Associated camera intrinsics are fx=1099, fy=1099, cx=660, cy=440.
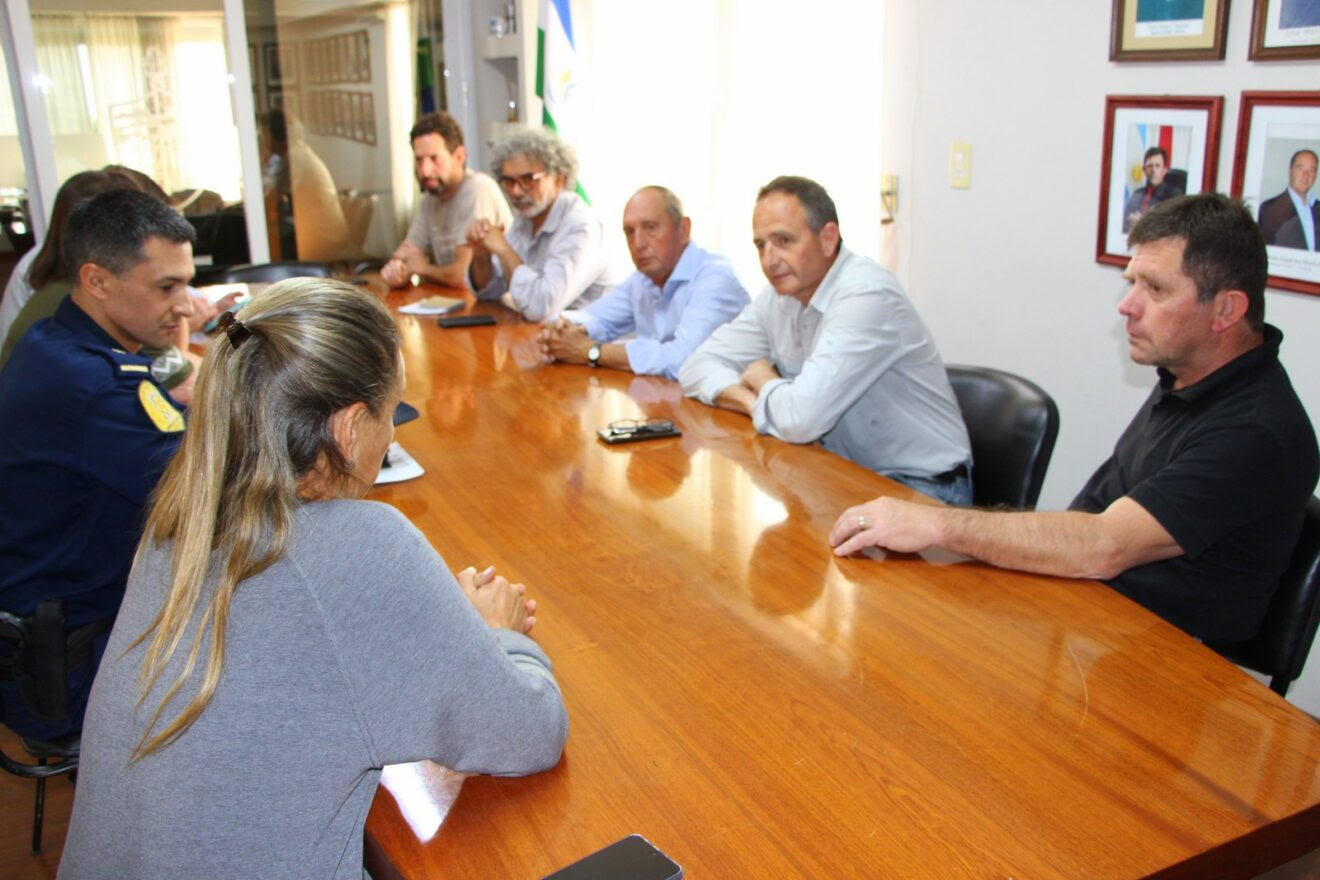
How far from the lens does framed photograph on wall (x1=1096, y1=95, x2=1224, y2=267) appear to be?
2.78 meters

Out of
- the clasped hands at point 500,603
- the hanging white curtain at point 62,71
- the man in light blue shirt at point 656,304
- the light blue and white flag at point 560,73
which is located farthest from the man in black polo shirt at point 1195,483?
the hanging white curtain at point 62,71

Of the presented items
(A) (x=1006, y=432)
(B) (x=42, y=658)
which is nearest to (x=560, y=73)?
(A) (x=1006, y=432)

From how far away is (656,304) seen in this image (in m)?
3.63

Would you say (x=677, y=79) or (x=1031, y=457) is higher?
(x=677, y=79)

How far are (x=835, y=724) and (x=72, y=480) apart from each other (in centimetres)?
143

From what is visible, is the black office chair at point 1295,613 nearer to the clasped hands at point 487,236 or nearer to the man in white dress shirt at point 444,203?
the clasped hands at point 487,236

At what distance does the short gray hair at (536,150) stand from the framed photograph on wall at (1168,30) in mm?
2071

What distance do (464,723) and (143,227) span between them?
1.47 meters

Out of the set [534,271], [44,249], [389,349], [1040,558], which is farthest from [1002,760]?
[534,271]

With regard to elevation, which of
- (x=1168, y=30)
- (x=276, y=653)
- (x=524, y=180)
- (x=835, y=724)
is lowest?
(x=835, y=724)

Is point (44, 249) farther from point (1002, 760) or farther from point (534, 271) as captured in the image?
point (1002, 760)

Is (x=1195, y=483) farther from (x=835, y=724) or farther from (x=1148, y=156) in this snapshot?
(x=1148, y=156)

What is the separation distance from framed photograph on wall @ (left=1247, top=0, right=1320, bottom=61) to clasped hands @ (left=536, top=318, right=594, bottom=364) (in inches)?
73.6

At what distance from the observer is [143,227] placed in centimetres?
217
